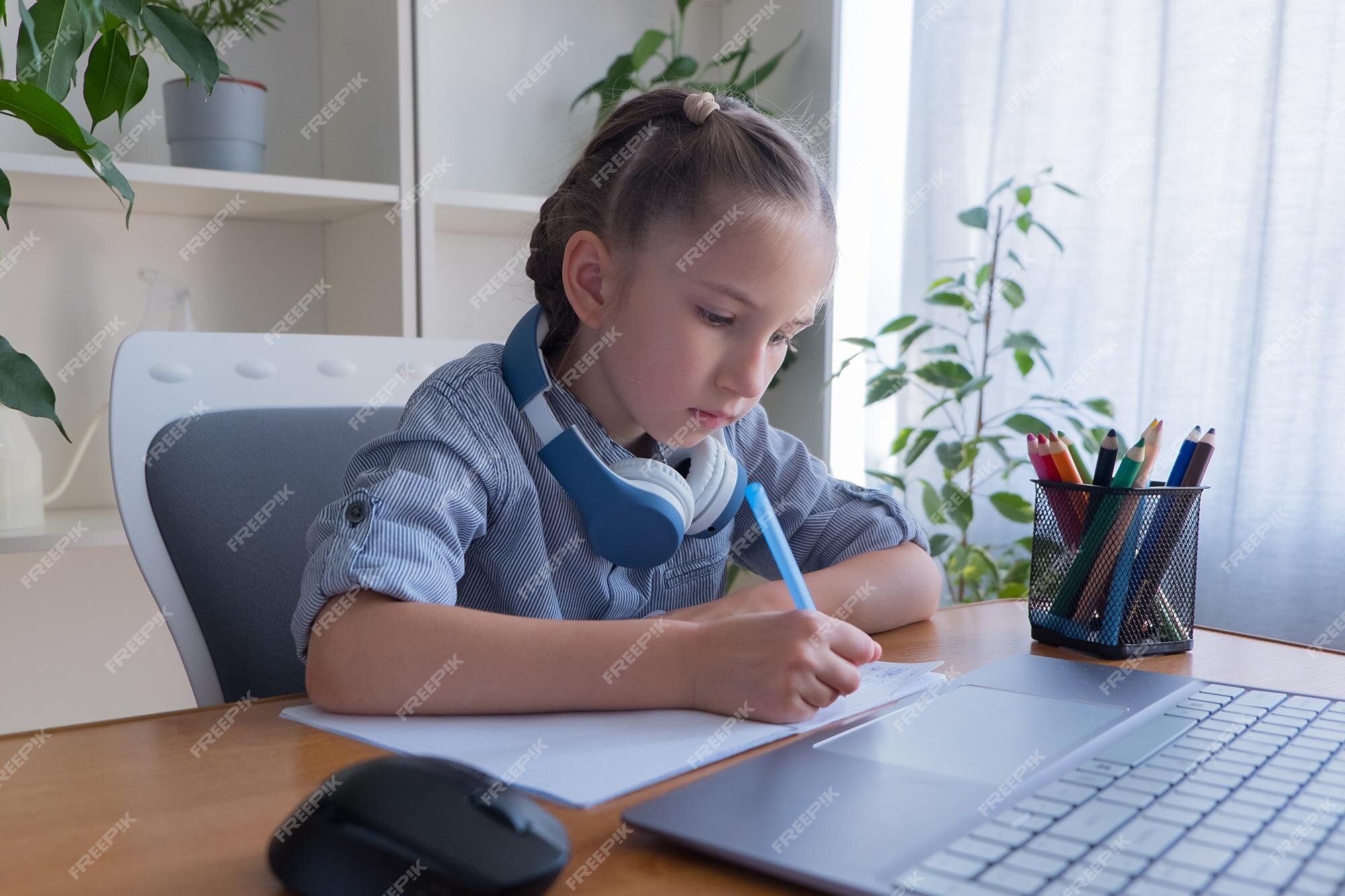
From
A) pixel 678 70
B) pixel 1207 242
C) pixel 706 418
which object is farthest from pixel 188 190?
pixel 1207 242

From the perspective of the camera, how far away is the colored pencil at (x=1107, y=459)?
2.68ft

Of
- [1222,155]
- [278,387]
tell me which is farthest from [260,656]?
[1222,155]

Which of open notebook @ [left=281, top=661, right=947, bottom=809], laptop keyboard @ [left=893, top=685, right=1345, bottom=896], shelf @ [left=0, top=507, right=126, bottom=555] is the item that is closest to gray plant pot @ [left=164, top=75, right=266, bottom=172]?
shelf @ [left=0, top=507, right=126, bottom=555]

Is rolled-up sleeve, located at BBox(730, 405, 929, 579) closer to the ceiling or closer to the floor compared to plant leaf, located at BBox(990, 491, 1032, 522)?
closer to the ceiling

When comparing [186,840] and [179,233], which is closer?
[186,840]

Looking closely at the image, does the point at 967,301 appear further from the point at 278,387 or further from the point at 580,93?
the point at 278,387

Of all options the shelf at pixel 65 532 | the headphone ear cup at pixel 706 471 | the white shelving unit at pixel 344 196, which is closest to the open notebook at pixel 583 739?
the headphone ear cup at pixel 706 471

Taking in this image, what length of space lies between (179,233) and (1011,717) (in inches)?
66.8

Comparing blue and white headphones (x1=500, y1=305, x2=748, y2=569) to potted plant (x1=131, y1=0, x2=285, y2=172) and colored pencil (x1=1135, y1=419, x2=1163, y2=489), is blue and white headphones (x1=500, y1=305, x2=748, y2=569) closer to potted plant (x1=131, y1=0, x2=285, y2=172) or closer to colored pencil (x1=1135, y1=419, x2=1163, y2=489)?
colored pencil (x1=1135, y1=419, x2=1163, y2=489)

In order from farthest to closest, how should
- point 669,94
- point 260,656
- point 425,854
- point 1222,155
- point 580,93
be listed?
point 580,93 → point 1222,155 → point 669,94 → point 260,656 → point 425,854

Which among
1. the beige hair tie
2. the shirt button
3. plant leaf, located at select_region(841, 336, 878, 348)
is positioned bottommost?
plant leaf, located at select_region(841, 336, 878, 348)

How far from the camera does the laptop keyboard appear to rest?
0.39 meters

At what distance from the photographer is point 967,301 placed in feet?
6.16

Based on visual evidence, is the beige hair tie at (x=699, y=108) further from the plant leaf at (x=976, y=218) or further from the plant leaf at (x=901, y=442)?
the plant leaf at (x=901, y=442)
